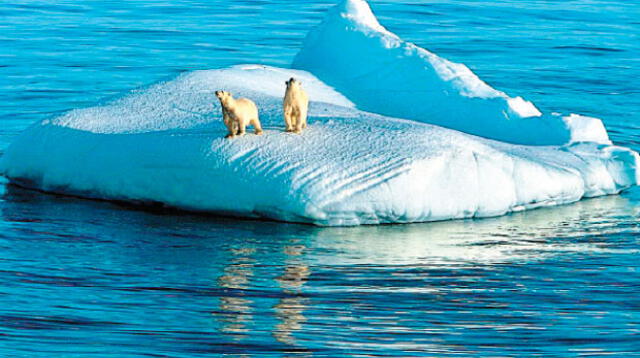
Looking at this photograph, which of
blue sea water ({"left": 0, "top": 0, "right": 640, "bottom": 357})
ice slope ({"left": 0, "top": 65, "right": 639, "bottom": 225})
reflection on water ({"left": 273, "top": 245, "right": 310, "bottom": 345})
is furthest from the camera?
ice slope ({"left": 0, "top": 65, "right": 639, "bottom": 225})

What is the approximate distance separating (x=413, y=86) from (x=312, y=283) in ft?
14.5

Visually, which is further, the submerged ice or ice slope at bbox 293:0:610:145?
ice slope at bbox 293:0:610:145

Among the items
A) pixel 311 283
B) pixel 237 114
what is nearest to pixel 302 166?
pixel 237 114

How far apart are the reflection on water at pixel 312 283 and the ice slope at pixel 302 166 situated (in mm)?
131

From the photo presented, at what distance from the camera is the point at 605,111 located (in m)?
12.0

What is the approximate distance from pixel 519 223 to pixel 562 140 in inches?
72.6

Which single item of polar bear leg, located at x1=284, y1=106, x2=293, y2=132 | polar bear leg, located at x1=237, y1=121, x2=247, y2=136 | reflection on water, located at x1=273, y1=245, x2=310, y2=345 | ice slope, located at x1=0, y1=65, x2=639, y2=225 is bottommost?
reflection on water, located at x1=273, y1=245, x2=310, y2=345

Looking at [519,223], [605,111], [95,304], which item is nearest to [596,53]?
[605,111]

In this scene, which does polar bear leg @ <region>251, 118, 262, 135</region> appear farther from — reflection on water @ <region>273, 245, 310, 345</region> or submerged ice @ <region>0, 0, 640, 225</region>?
reflection on water @ <region>273, 245, 310, 345</region>

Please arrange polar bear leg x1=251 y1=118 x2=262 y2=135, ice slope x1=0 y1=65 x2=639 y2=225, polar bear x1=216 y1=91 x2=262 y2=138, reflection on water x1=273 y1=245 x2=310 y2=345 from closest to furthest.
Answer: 1. reflection on water x1=273 y1=245 x2=310 y2=345
2. ice slope x1=0 y1=65 x2=639 y2=225
3. polar bear x1=216 y1=91 x2=262 y2=138
4. polar bear leg x1=251 y1=118 x2=262 y2=135

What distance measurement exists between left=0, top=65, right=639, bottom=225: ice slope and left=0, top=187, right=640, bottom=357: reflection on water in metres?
0.13

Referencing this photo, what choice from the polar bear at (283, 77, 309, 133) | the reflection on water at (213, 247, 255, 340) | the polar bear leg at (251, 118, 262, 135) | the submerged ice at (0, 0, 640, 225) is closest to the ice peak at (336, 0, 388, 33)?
the submerged ice at (0, 0, 640, 225)

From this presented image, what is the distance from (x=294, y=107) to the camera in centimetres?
818

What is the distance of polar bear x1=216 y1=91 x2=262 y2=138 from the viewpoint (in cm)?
808
